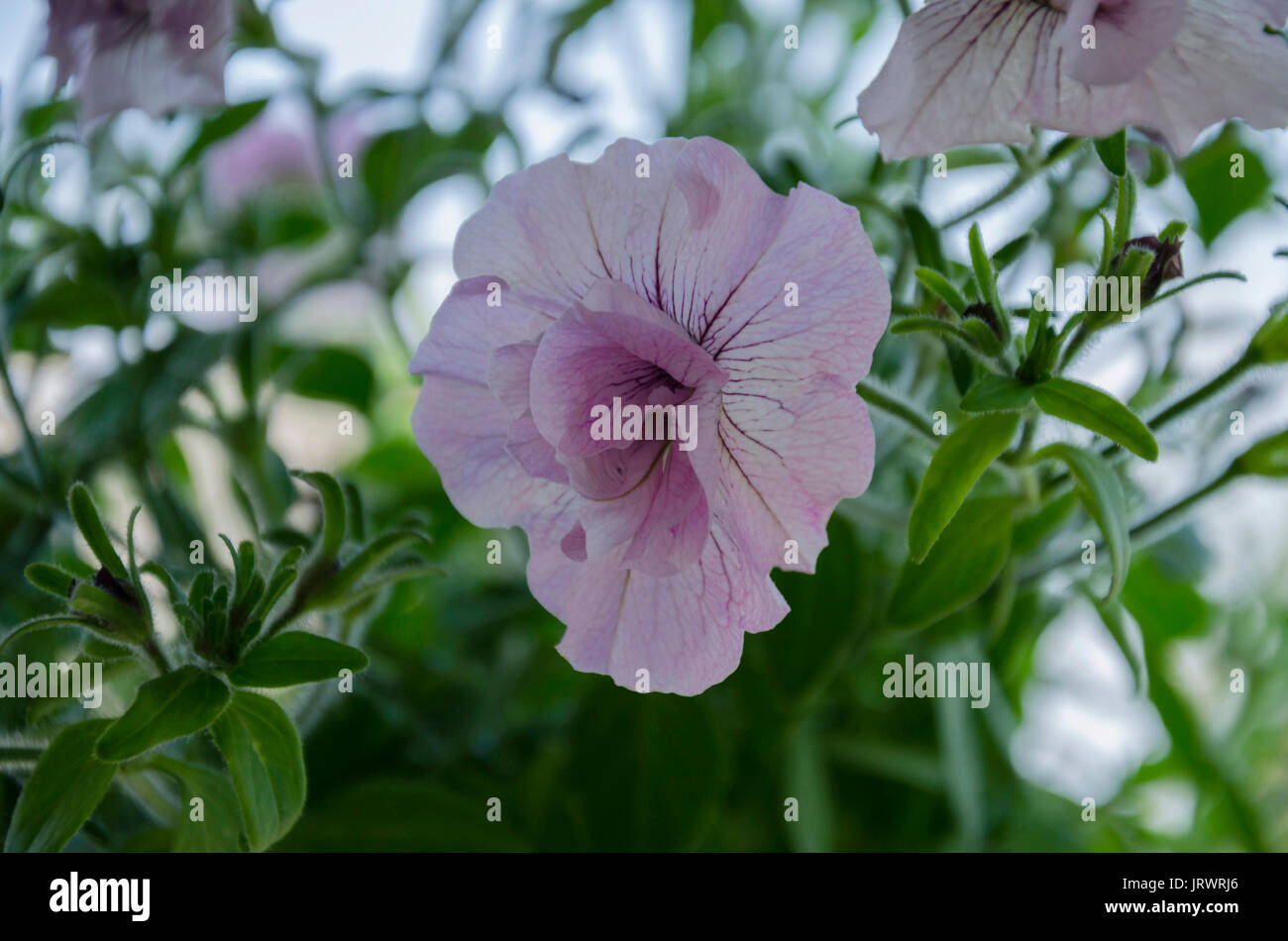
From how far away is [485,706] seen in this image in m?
0.62

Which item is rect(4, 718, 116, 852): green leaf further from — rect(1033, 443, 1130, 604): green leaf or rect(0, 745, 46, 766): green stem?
rect(1033, 443, 1130, 604): green leaf

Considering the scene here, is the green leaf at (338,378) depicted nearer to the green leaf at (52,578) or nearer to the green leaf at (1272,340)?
the green leaf at (52,578)

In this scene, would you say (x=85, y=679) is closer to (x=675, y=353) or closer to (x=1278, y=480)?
(x=675, y=353)

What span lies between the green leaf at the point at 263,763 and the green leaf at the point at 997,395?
0.88 ft

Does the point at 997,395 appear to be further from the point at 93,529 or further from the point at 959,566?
the point at 93,529

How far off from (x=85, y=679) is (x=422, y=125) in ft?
1.28

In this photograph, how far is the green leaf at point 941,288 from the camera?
350 millimetres

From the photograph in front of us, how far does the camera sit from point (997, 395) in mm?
339

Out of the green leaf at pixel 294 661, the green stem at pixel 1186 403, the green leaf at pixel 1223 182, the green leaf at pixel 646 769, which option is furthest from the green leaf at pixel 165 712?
the green leaf at pixel 1223 182

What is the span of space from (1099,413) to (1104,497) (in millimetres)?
32

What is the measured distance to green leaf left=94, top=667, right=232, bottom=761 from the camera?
356 mm

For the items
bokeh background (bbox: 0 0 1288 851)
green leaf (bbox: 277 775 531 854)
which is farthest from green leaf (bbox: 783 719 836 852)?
green leaf (bbox: 277 775 531 854)

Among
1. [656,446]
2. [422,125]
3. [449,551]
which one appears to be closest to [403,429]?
[449,551]

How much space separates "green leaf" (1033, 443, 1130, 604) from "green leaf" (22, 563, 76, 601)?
14.0 inches
